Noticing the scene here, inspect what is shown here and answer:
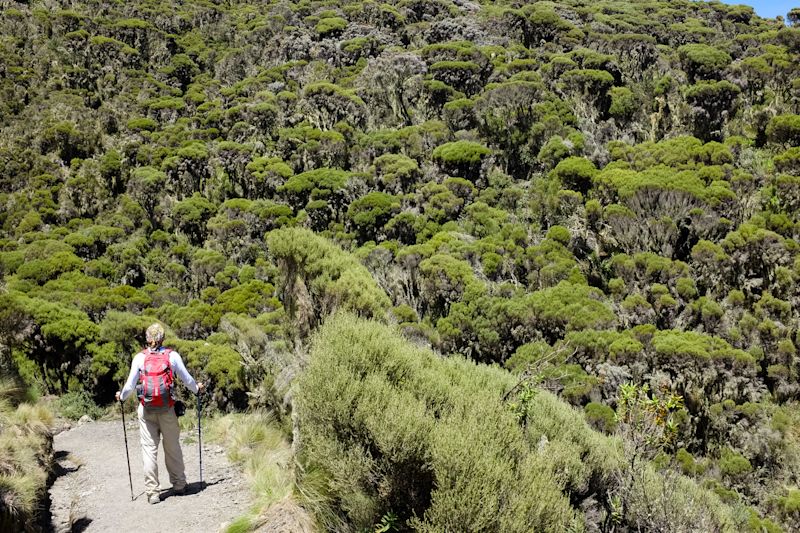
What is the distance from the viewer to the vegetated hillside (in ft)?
48.8

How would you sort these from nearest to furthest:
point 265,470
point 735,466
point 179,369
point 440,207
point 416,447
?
point 416,447
point 179,369
point 265,470
point 735,466
point 440,207

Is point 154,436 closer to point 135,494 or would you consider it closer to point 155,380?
point 155,380

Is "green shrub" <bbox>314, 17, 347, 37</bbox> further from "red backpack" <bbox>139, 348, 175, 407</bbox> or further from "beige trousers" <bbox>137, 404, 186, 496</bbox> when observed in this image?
→ "beige trousers" <bbox>137, 404, 186, 496</bbox>

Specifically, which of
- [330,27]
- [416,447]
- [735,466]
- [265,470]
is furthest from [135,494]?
[330,27]

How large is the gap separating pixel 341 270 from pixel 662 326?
13.8 m

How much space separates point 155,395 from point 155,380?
0.15 metres

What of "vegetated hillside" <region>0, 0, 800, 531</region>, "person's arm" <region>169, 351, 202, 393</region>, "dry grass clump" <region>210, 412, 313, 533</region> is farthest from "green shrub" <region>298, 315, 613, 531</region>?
"person's arm" <region>169, 351, 202, 393</region>

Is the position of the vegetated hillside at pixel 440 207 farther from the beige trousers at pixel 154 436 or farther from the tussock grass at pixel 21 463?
the tussock grass at pixel 21 463

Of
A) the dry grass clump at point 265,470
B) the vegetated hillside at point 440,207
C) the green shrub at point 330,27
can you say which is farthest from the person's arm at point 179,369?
the green shrub at point 330,27

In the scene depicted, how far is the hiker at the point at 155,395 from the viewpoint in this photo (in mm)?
5098

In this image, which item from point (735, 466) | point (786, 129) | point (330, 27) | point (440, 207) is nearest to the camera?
point (735, 466)

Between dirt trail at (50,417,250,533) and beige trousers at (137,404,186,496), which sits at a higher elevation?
beige trousers at (137,404,186,496)

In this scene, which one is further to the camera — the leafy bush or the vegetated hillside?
the vegetated hillside

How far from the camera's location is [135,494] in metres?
5.94
